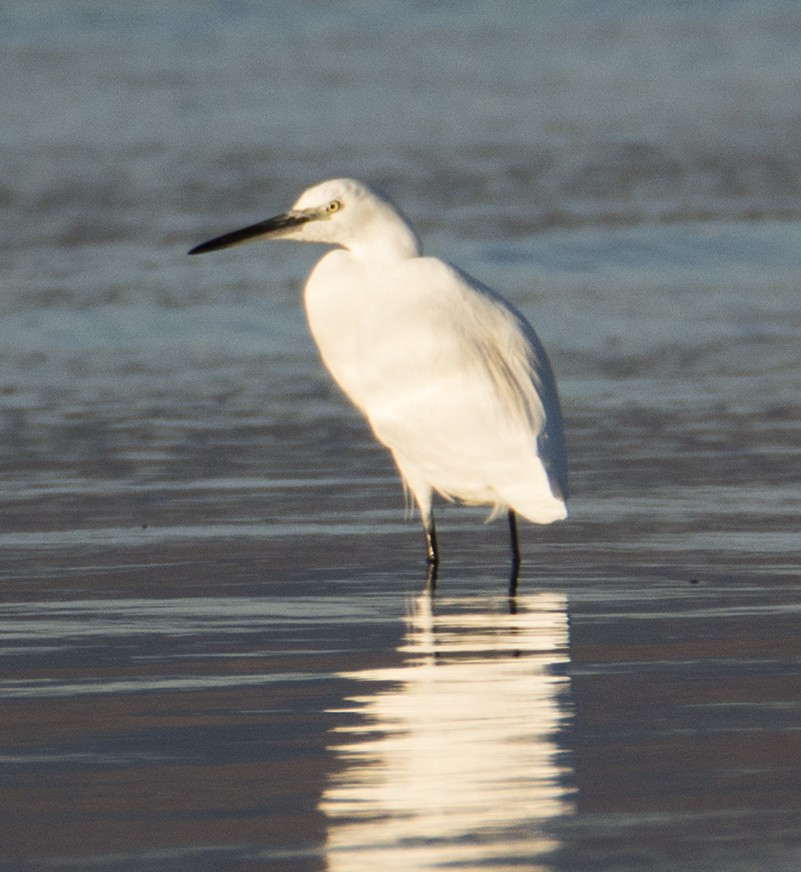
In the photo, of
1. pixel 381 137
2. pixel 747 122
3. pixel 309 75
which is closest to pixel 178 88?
pixel 309 75

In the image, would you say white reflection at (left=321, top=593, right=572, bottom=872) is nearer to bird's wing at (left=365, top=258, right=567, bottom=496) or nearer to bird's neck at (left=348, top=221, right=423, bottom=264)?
bird's wing at (left=365, top=258, right=567, bottom=496)

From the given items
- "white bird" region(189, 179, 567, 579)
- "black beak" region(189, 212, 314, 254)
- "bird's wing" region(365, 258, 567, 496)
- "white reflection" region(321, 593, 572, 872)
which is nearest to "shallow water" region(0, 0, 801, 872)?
"white reflection" region(321, 593, 572, 872)

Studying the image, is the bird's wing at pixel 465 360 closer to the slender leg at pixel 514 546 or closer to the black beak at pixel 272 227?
the slender leg at pixel 514 546

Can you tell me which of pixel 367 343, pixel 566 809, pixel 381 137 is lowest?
pixel 566 809

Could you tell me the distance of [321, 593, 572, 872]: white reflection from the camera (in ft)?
14.3

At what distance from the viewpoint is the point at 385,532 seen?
834cm

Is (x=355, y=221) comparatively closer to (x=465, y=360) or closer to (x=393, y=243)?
(x=393, y=243)

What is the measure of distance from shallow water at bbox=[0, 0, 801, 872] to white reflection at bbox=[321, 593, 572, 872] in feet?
0.04

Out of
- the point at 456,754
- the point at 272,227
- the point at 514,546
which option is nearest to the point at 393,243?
the point at 272,227

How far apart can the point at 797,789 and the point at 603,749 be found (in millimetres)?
538

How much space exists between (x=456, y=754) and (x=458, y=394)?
10.1 ft

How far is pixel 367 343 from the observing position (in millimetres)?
8289

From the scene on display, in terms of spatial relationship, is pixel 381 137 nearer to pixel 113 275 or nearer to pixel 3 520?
pixel 113 275

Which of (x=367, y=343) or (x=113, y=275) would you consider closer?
(x=367, y=343)
